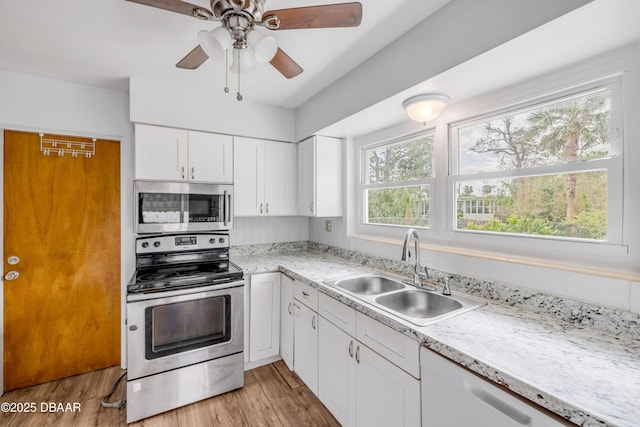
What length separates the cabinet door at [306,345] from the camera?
77.5 inches

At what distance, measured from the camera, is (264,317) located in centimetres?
239

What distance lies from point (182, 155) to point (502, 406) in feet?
8.35

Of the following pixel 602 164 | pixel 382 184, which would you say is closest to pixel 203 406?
pixel 382 184

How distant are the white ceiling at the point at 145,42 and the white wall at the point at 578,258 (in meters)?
0.65

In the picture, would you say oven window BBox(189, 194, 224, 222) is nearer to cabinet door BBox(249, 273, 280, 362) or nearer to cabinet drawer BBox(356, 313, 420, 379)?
cabinet door BBox(249, 273, 280, 362)

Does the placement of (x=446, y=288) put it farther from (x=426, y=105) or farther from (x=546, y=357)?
(x=426, y=105)

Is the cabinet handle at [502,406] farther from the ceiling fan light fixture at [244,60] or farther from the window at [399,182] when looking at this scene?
the ceiling fan light fixture at [244,60]

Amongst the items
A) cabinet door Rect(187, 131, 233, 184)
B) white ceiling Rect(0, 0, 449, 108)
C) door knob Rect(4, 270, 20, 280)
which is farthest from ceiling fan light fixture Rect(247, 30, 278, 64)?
door knob Rect(4, 270, 20, 280)

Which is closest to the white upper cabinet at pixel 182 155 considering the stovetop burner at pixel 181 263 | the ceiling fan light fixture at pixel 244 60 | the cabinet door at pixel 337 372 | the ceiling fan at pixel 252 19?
the stovetop burner at pixel 181 263

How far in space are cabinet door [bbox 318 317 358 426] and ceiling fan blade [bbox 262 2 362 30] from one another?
1.57 metres

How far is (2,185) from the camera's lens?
2.12 m

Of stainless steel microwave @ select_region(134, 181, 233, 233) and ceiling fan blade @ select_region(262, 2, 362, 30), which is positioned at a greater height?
ceiling fan blade @ select_region(262, 2, 362, 30)

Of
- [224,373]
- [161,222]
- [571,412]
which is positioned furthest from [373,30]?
[224,373]

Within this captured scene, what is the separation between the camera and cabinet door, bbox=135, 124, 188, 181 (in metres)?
2.22
